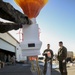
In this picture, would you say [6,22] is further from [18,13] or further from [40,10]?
[40,10]

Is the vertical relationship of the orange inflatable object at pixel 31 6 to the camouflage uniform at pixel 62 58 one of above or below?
above

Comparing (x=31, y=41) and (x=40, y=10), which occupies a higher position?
(x=40, y=10)

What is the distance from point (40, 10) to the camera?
1.75 metres

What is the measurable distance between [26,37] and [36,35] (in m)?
0.08

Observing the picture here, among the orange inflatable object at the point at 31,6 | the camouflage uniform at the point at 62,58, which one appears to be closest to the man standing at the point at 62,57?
the camouflage uniform at the point at 62,58

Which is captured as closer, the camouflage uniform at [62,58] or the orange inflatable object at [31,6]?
the orange inflatable object at [31,6]

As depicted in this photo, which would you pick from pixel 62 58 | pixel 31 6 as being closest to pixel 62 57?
pixel 62 58

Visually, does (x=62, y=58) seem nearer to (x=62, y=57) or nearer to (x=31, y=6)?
(x=62, y=57)

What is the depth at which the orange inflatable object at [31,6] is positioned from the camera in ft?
5.46

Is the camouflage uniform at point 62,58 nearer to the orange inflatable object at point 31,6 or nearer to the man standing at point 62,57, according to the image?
the man standing at point 62,57

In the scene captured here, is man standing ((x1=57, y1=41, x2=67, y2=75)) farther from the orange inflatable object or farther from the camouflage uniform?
the orange inflatable object

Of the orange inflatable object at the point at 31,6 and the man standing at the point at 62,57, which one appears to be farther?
the man standing at the point at 62,57

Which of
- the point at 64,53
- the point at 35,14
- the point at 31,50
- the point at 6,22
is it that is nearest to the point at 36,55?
the point at 31,50

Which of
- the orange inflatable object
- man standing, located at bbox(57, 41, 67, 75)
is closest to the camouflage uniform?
man standing, located at bbox(57, 41, 67, 75)
